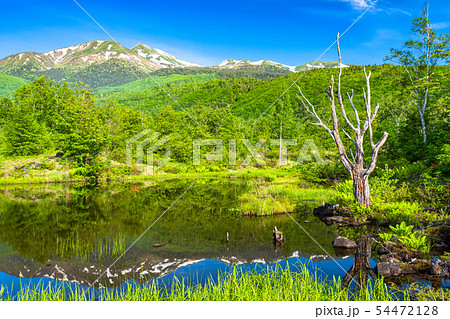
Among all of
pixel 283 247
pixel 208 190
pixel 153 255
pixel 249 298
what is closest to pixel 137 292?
pixel 249 298

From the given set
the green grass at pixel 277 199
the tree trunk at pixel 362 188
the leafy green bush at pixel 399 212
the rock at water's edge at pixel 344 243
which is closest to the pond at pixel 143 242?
the rock at water's edge at pixel 344 243

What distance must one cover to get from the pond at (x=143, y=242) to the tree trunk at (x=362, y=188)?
2038 mm

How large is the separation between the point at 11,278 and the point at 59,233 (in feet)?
12.1

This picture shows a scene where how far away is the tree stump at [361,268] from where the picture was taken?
19.5 ft

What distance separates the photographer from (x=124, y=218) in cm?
1236

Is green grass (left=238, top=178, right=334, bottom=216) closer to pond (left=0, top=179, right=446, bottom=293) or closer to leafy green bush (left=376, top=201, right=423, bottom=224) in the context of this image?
pond (left=0, top=179, right=446, bottom=293)

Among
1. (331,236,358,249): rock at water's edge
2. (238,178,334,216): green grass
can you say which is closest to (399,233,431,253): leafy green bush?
(331,236,358,249): rock at water's edge

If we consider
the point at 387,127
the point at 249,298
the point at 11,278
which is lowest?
the point at 11,278

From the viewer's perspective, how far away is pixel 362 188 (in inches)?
442

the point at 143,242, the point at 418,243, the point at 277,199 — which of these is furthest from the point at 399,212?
the point at 143,242

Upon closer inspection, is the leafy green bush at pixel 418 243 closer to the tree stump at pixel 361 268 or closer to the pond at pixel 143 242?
the tree stump at pixel 361 268

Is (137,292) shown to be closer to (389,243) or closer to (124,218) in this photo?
(389,243)

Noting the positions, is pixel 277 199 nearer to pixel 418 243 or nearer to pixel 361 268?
pixel 418 243

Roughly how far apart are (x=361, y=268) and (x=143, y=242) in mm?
6765
